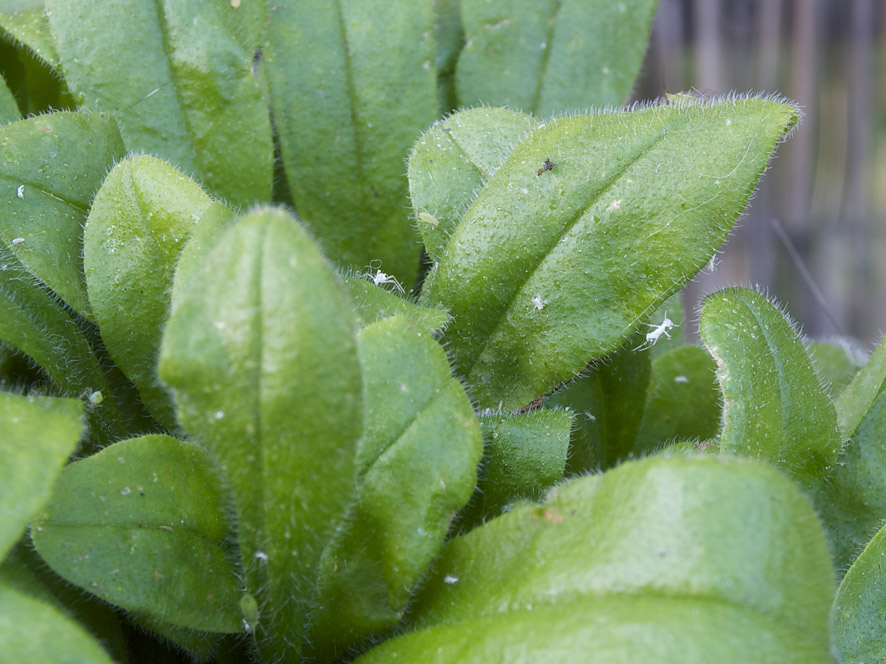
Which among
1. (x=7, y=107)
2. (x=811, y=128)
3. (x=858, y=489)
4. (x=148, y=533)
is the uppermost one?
(x=7, y=107)

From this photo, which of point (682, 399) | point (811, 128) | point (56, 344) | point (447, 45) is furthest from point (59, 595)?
point (811, 128)

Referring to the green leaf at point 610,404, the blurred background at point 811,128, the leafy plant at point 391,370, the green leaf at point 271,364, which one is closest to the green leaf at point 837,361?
the leafy plant at point 391,370

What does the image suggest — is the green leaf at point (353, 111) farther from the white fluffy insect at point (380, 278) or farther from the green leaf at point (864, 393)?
the green leaf at point (864, 393)

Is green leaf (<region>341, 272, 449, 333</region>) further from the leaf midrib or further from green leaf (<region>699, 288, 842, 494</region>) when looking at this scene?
green leaf (<region>699, 288, 842, 494</region>)

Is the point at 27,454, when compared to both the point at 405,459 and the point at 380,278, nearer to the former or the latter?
the point at 405,459

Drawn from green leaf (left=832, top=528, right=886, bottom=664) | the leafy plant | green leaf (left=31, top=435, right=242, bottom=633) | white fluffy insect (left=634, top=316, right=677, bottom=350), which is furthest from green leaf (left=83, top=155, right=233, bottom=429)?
green leaf (left=832, top=528, right=886, bottom=664)

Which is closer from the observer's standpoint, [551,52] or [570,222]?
[570,222]
